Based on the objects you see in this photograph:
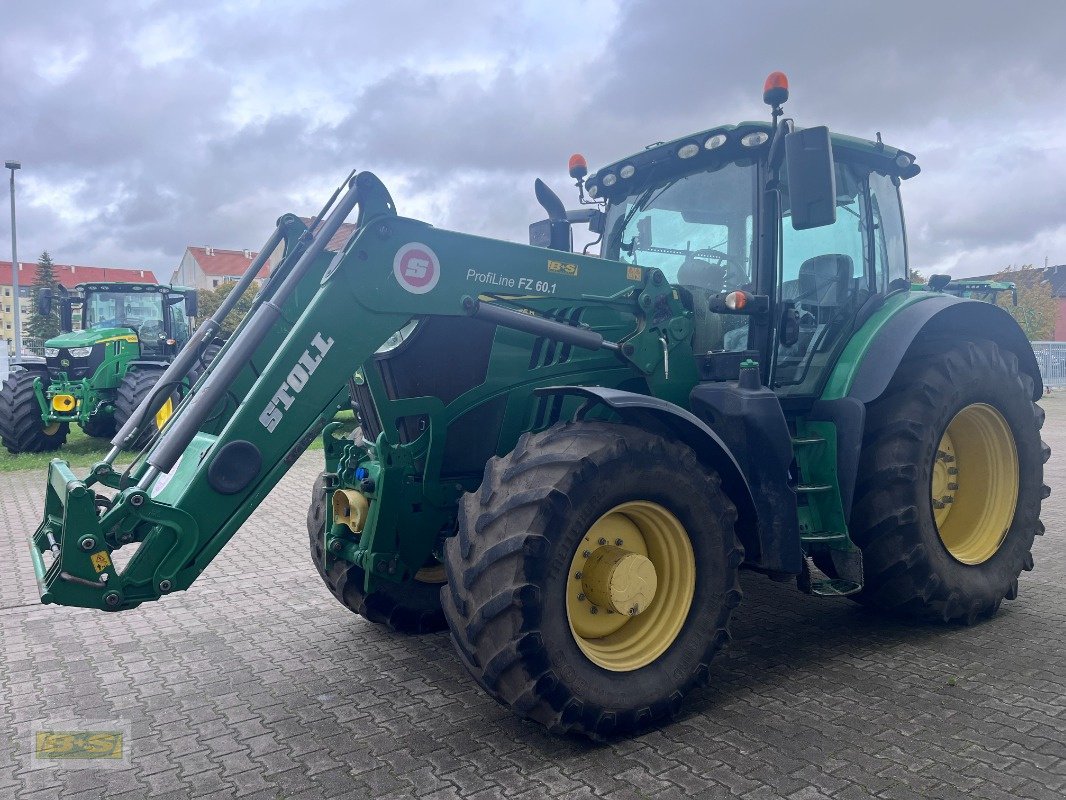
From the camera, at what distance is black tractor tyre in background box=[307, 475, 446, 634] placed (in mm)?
4605

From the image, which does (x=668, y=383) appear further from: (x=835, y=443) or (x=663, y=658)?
(x=663, y=658)

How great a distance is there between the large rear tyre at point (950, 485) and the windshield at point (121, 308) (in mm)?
13911

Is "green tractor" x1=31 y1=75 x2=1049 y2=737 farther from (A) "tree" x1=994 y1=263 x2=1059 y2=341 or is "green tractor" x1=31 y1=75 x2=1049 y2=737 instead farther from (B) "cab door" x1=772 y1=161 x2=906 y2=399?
(A) "tree" x1=994 y1=263 x2=1059 y2=341

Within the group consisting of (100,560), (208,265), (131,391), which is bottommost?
(100,560)

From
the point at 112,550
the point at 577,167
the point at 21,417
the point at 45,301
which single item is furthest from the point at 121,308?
the point at 112,550

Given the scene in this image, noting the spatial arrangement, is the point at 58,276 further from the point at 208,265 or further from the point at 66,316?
the point at 66,316

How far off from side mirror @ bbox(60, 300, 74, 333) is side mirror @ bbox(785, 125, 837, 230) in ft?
48.5

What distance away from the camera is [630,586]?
3.48 m

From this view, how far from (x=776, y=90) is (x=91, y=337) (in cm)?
1290

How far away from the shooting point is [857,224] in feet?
16.6

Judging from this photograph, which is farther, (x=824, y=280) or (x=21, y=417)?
(x=21, y=417)

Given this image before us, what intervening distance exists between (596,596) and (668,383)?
50.3 inches

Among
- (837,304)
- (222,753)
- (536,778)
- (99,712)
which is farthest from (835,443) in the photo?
(99,712)

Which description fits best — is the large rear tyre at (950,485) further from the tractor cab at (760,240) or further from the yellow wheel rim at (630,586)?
the yellow wheel rim at (630,586)
